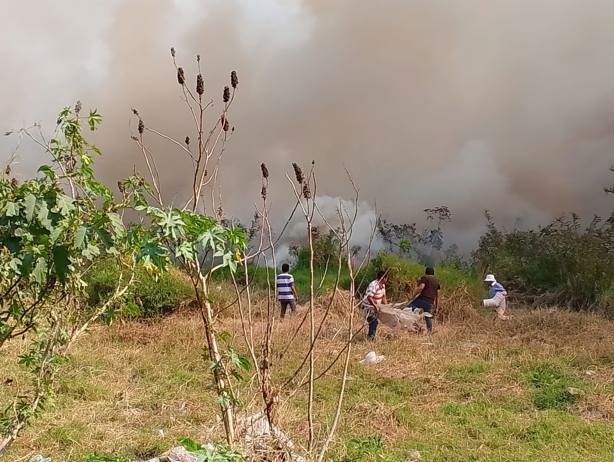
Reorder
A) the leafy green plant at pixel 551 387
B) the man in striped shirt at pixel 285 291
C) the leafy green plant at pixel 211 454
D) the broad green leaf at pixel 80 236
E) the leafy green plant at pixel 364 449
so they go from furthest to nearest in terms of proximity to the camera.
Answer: the man in striped shirt at pixel 285 291 < the leafy green plant at pixel 551 387 < the leafy green plant at pixel 364 449 < the leafy green plant at pixel 211 454 < the broad green leaf at pixel 80 236

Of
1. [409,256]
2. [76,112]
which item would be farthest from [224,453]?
[409,256]

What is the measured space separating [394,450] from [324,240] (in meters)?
12.1

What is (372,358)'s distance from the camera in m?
7.67

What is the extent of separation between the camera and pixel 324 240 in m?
16.5

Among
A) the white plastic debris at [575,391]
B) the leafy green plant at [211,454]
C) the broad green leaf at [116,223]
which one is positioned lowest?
the white plastic debris at [575,391]

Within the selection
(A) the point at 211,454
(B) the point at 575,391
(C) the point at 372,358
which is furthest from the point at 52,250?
(C) the point at 372,358

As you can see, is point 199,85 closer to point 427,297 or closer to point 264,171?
point 264,171

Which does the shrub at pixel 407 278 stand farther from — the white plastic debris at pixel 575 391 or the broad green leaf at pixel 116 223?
the broad green leaf at pixel 116 223

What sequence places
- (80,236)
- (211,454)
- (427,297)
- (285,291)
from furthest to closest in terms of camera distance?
(285,291)
(427,297)
(211,454)
(80,236)

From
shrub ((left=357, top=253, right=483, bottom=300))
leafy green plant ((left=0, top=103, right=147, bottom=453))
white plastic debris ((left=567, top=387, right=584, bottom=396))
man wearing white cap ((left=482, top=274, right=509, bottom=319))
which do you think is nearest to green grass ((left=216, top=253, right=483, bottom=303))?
shrub ((left=357, top=253, right=483, bottom=300))

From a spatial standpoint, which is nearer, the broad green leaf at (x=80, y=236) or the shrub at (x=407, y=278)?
the broad green leaf at (x=80, y=236)

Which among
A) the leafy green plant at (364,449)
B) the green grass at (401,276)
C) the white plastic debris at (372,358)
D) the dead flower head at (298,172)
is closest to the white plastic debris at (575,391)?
the white plastic debris at (372,358)

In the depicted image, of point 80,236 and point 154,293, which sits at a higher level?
point 80,236

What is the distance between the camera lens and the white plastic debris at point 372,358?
7605mm
